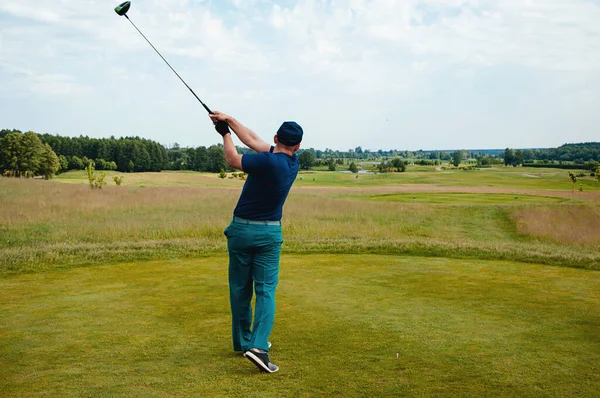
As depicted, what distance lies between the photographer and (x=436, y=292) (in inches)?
313

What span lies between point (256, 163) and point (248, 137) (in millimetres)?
454

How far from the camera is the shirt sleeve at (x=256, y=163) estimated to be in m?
4.70

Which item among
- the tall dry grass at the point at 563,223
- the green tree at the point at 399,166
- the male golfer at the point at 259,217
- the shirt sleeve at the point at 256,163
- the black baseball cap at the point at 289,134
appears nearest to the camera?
the shirt sleeve at the point at 256,163

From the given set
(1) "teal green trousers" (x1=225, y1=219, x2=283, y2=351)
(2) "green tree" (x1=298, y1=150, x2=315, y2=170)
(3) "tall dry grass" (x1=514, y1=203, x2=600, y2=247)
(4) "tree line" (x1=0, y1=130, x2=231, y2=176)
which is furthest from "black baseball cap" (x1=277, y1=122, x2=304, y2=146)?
(2) "green tree" (x1=298, y1=150, x2=315, y2=170)

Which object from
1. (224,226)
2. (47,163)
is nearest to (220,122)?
(224,226)

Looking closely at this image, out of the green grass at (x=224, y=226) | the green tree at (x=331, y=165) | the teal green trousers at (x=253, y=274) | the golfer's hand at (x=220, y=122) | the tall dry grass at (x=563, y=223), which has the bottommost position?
the tall dry grass at (x=563, y=223)

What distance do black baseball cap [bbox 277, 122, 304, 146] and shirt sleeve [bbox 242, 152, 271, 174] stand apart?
251 millimetres

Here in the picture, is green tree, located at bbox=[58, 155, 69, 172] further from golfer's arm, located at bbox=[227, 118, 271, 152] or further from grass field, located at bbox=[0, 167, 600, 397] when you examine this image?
golfer's arm, located at bbox=[227, 118, 271, 152]

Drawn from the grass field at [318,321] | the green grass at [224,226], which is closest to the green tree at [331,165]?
the green grass at [224,226]

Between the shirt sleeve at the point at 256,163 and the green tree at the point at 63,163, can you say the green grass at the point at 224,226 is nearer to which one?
the shirt sleeve at the point at 256,163

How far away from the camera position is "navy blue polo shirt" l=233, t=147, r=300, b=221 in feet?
15.7

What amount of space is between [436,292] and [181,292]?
3.59 meters

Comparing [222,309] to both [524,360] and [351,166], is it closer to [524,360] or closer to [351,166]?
[524,360]

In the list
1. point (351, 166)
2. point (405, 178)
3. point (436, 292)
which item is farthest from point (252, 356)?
point (351, 166)
